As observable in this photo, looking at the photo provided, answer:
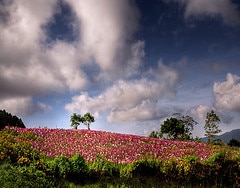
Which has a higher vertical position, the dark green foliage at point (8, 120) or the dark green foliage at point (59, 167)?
the dark green foliage at point (8, 120)

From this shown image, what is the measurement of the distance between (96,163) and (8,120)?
15.3 meters

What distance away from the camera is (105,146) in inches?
882

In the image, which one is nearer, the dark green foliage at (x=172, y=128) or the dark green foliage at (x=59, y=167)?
the dark green foliage at (x=59, y=167)

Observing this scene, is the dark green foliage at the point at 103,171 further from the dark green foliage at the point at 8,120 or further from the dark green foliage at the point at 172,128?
the dark green foliage at the point at 172,128

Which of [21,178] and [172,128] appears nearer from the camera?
[21,178]

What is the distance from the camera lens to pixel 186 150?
2428 cm

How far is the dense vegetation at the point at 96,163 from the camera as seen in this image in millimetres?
11804

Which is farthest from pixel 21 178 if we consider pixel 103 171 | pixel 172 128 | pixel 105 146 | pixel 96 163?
pixel 172 128

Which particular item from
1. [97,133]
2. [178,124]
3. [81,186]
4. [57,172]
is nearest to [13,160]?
[57,172]

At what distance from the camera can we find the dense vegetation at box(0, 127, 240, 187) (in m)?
11.8

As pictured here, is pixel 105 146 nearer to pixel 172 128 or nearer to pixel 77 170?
pixel 77 170

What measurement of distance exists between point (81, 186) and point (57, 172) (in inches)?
61.2

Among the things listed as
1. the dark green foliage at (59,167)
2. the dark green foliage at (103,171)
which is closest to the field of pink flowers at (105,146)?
the dark green foliage at (103,171)

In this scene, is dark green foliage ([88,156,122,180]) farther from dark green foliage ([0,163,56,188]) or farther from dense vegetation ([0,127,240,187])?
dark green foliage ([0,163,56,188])
